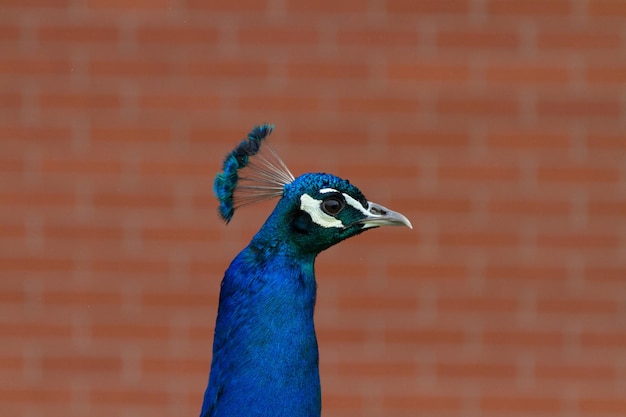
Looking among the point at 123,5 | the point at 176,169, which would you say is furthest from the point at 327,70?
the point at 123,5

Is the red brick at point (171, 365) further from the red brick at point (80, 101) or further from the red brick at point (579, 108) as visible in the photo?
the red brick at point (579, 108)

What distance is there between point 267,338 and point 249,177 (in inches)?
11.4

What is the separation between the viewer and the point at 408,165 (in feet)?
11.0

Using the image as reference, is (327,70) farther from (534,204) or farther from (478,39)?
(534,204)

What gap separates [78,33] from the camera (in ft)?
11.1

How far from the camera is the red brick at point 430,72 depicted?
336cm

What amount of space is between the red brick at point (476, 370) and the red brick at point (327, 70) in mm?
892

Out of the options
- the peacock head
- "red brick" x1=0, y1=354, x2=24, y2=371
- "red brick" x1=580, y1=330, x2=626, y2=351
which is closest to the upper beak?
the peacock head

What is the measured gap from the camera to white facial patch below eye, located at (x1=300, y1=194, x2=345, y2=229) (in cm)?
187

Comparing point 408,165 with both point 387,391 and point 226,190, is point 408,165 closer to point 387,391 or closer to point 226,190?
point 387,391

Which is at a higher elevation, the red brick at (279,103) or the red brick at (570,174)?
the red brick at (279,103)

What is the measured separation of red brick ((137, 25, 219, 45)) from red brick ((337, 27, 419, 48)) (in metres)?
0.38

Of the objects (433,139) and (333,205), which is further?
(433,139)

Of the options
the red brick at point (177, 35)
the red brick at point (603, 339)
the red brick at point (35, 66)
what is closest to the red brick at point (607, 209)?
the red brick at point (603, 339)
